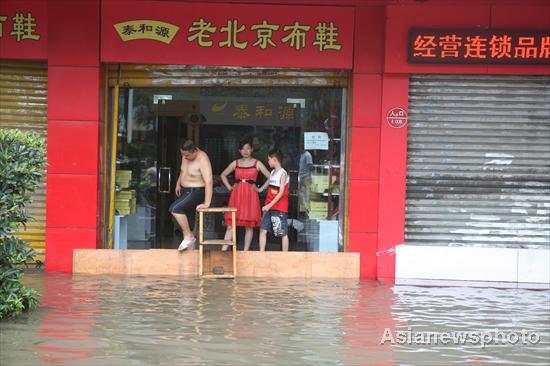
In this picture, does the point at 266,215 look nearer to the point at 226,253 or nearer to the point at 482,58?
the point at 226,253

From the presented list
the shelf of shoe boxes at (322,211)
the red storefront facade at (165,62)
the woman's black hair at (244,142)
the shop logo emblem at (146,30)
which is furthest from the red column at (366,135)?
the shop logo emblem at (146,30)

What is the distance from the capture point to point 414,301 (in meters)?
9.11

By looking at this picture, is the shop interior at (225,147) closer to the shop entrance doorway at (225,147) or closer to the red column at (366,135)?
the shop entrance doorway at (225,147)

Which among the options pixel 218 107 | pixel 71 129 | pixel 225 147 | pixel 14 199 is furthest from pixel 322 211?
pixel 14 199

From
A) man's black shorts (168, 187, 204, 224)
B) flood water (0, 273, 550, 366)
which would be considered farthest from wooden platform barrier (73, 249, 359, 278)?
man's black shorts (168, 187, 204, 224)

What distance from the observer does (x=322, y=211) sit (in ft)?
38.8

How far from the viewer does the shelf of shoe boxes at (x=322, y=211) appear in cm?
1168

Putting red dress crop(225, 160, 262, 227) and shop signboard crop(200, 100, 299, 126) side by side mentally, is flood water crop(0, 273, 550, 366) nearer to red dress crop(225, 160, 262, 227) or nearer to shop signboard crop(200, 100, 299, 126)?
red dress crop(225, 160, 262, 227)

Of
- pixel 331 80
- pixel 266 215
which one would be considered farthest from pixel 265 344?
pixel 331 80

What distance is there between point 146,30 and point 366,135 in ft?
10.8

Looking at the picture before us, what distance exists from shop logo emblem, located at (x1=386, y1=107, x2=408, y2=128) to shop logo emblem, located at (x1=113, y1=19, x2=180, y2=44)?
121 inches

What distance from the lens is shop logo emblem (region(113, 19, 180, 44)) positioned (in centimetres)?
1092

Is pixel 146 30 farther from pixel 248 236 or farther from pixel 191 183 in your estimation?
pixel 248 236

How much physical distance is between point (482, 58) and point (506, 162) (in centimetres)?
145
